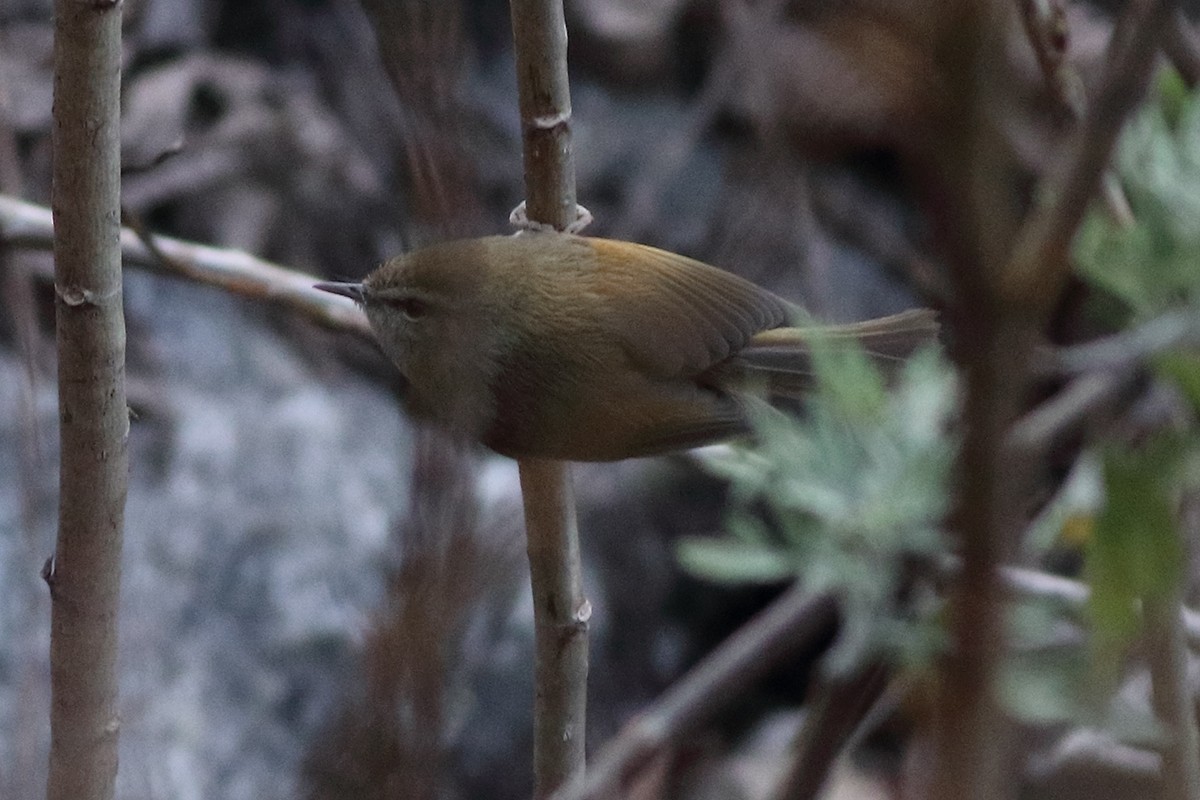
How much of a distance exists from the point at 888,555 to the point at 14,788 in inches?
48.3

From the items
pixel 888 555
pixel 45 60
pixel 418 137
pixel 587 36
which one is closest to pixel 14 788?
pixel 418 137

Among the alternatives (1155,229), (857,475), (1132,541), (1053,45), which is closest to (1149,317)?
(1155,229)

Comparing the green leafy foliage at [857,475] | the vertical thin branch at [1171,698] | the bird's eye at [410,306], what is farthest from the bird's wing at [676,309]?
the vertical thin branch at [1171,698]

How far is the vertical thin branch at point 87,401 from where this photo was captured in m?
1.07

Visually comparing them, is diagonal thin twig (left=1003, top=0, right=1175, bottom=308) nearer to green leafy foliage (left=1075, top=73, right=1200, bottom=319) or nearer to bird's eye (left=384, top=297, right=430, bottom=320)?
green leafy foliage (left=1075, top=73, right=1200, bottom=319)

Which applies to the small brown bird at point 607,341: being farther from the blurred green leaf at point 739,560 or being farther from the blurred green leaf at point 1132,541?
the blurred green leaf at point 1132,541

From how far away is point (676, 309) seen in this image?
2102mm

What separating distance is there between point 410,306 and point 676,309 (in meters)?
0.45

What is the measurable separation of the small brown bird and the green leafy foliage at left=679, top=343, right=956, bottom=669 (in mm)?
74

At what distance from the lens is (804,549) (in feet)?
6.87

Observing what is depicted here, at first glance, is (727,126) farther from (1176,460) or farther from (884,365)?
(1176,460)

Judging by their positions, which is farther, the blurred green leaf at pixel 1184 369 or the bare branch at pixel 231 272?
the bare branch at pixel 231 272

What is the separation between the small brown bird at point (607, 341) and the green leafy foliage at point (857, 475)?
74 mm

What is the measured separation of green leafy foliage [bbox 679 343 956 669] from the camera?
6.15 ft
